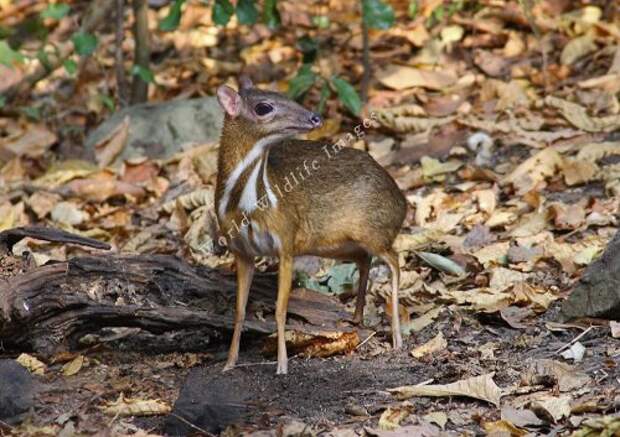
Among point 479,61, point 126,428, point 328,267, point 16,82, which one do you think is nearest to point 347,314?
point 328,267

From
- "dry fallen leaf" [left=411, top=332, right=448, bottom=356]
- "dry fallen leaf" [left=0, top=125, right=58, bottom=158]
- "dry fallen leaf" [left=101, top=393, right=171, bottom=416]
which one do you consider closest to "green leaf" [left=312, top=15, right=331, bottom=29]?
"dry fallen leaf" [left=0, top=125, right=58, bottom=158]

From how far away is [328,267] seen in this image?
7.59 metres

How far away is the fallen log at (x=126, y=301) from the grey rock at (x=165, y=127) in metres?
3.78

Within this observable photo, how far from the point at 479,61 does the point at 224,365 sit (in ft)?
19.1

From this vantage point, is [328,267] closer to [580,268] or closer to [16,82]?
[580,268]

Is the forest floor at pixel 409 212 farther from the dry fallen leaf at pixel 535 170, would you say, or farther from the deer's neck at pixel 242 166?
the deer's neck at pixel 242 166

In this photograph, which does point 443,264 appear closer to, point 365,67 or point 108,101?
point 365,67

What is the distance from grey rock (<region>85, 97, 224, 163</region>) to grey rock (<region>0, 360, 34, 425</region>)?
4.74 m

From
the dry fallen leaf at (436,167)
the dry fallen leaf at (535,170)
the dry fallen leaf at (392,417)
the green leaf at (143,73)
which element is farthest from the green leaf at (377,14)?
the dry fallen leaf at (392,417)

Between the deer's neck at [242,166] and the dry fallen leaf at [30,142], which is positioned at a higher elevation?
the deer's neck at [242,166]

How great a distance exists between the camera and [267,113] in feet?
18.7

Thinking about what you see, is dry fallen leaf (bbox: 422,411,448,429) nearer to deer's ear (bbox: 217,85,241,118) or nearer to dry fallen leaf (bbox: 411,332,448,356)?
dry fallen leaf (bbox: 411,332,448,356)

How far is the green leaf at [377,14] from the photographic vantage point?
941 centimetres

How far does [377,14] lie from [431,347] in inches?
168
